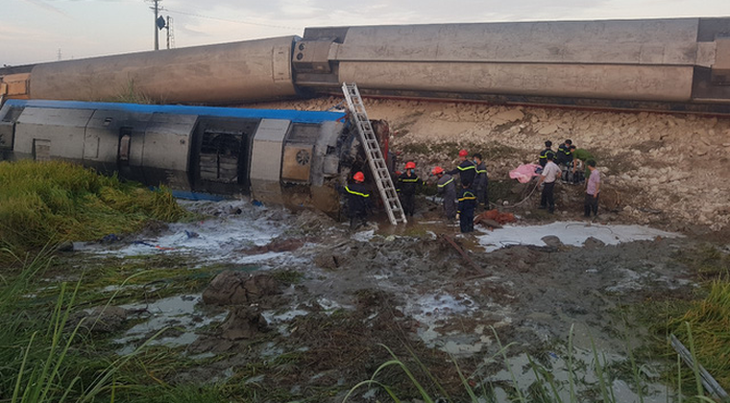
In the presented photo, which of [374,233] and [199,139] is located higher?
[199,139]

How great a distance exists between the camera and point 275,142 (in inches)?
437

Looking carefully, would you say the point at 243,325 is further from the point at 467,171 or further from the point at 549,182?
the point at 549,182

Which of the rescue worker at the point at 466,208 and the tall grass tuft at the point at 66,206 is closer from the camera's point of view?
the tall grass tuft at the point at 66,206

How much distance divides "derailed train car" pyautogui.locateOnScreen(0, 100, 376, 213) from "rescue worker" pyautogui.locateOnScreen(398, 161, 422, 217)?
935 millimetres

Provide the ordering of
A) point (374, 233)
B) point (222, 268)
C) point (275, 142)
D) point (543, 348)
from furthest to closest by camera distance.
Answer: point (275, 142)
point (374, 233)
point (222, 268)
point (543, 348)

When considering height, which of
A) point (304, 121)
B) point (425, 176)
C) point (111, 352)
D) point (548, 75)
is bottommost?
point (111, 352)

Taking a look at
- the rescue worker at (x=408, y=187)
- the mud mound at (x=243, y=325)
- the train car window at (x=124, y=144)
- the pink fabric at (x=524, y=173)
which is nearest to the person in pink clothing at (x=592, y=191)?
the pink fabric at (x=524, y=173)

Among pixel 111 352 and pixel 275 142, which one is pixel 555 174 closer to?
pixel 275 142

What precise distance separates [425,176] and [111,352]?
10031mm

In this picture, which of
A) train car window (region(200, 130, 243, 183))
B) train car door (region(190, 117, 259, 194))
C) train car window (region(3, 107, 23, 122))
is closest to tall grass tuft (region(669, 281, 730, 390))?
train car door (region(190, 117, 259, 194))

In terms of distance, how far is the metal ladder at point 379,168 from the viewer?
10922 millimetres

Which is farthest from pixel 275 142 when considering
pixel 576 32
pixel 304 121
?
pixel 576 32

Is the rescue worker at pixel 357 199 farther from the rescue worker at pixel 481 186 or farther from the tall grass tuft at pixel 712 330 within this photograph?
the tall grass tuft at pixel 712 330

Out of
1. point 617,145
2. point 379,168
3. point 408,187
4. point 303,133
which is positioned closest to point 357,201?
point 379,168
